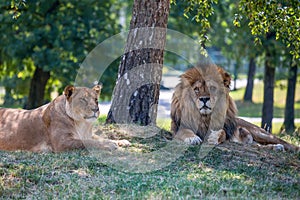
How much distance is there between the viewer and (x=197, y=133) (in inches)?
333

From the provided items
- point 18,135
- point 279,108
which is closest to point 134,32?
point 18,135

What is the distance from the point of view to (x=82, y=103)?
7.59 meters

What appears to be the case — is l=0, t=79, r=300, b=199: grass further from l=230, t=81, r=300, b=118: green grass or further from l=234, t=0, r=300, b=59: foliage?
l=230, t=81, r=300, b=118: green grass

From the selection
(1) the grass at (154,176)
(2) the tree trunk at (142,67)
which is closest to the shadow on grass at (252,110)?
(2) the tree trunk at (142,67)

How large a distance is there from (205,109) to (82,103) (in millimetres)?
1689

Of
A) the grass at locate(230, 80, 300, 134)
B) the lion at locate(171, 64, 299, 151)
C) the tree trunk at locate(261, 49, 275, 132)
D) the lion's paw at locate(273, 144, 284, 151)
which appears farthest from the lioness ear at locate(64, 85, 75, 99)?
the grass at locate(230, 80, 300, 134)

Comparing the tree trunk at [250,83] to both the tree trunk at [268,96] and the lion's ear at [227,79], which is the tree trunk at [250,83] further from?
the lion's ear at [227,79]

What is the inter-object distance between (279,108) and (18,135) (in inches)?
864

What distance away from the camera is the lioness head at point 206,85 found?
818 cm

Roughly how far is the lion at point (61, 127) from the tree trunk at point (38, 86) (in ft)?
35.9

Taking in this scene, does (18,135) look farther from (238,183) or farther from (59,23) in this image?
(59,23)

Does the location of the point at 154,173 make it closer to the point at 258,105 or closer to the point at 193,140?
the point at 193,140

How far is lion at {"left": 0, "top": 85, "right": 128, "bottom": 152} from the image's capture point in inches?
297

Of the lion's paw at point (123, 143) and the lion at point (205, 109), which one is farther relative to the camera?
the lion at point (205, 109)
